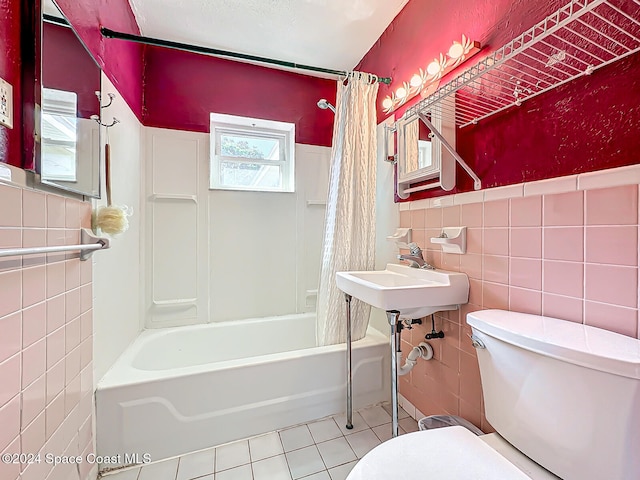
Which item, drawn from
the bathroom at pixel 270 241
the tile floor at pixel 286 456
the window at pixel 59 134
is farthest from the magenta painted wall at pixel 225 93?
the tile floor at pixel 286 456

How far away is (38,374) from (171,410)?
66 centimetres

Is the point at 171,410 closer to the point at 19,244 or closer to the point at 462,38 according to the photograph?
the point at 19,244

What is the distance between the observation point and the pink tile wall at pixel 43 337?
745mm

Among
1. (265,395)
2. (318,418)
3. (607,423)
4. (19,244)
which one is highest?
(19,244)

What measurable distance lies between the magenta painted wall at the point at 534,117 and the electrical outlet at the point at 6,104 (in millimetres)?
1610

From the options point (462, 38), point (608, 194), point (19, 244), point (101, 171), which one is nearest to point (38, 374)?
point (19, 244)

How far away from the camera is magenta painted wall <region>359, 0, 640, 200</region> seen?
31.8 inches

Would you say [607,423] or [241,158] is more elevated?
[241,158]

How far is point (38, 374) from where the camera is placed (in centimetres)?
87

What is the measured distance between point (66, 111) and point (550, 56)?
5.55ft

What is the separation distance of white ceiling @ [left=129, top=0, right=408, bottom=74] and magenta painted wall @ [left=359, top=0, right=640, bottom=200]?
362mm

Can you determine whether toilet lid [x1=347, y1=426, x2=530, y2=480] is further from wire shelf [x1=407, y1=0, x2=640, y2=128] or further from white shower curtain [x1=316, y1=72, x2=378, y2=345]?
wire shelf [x1=407, y1=0, x2=640, y2=128]

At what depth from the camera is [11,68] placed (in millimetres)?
784

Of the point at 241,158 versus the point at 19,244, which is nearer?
the point at 19,244
